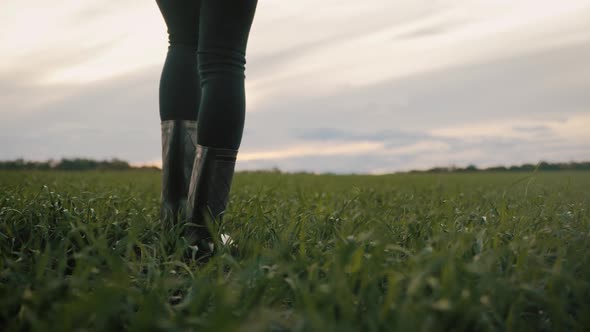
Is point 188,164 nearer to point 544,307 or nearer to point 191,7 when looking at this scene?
point 191,7

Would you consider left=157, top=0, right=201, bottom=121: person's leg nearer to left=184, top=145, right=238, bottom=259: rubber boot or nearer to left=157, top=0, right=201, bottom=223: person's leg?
left=157, top=0, right=201, bottom=223: person's leg

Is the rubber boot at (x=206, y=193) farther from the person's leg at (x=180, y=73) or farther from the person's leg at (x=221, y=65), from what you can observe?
the person's leg at (x=180, y=73)

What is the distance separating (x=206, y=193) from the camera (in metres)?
2.20

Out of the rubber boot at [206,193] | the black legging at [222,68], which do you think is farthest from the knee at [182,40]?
the rubber boot at [206,193]

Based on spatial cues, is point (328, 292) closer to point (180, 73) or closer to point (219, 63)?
point (219, 63)

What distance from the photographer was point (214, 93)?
2131 mm

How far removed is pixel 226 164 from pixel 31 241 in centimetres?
94

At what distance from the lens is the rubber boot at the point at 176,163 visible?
249 centimetres

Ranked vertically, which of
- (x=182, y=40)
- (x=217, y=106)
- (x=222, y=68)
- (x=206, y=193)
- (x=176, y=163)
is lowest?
(x=206, y=193)

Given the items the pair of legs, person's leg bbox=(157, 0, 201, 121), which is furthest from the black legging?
person's leg bbox=(157, 0, 201, 121)

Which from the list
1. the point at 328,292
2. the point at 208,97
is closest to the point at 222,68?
the point at 208,97

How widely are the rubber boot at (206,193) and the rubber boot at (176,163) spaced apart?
0.93 feet

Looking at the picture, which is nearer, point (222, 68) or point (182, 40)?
point (222, 68)

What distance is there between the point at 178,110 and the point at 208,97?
417mm
